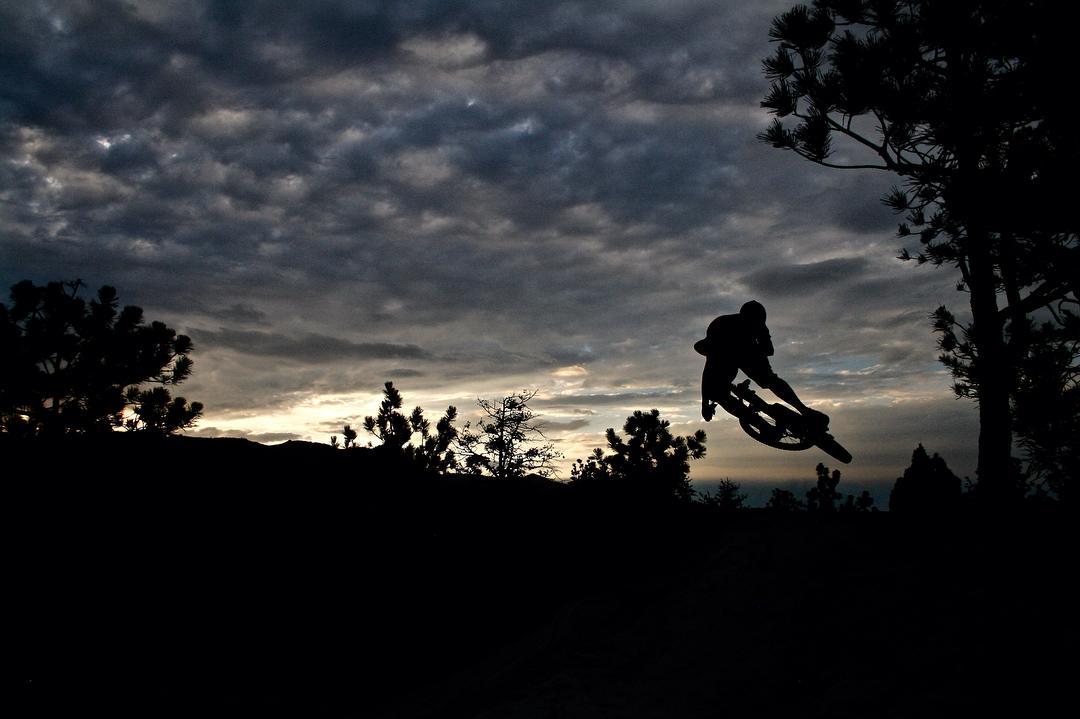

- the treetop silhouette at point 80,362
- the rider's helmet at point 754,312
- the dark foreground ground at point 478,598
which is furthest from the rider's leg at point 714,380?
the treetop silhouette at point 80,362

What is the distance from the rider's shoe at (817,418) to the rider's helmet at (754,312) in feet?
4.52

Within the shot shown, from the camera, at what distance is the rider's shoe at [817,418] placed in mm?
8703

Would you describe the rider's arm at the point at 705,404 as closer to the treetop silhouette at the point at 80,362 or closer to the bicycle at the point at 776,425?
the bicycle at the point at 776,425

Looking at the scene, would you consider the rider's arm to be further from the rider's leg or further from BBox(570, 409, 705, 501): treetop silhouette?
BBox(570, 409, 705, 501): treetop silhouette

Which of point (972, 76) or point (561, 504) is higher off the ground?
point (972, 76)

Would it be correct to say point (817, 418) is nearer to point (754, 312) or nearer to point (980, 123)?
point (754, 312)

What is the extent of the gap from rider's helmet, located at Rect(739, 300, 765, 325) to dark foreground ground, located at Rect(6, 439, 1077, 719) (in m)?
2.85

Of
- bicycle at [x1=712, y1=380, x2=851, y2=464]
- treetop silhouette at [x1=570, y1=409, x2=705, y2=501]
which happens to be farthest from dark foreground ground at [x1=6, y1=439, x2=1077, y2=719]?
treetop silhouette at [x1=570, y1=409, x2=705, y2=501]

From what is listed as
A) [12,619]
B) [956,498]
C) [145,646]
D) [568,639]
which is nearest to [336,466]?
[145,646]

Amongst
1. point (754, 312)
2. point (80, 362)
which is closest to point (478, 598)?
point (754, 312)

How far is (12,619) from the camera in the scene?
28.9ft

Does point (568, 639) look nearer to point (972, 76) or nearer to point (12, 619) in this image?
point (12, 619)

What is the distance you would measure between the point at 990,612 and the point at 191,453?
36.2 feet

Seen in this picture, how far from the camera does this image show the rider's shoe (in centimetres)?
870
